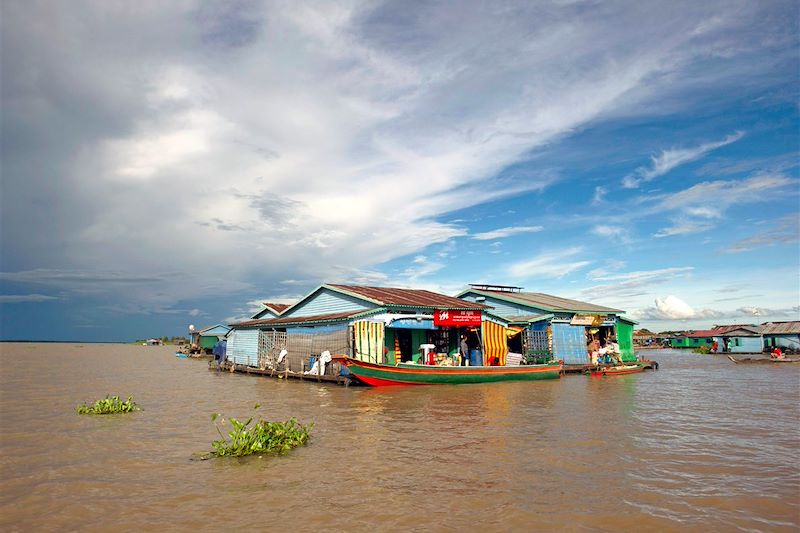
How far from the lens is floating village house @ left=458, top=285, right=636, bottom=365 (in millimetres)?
30000

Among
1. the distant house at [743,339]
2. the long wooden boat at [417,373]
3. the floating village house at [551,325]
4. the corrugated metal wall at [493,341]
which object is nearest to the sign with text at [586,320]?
the floating village house at [551,325]

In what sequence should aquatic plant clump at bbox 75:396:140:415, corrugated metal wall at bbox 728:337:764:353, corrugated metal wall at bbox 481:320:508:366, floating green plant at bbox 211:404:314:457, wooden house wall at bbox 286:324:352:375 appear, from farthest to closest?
corrugated metal wall at bbox 728:337:764:353
corrugated metal wall at bbox 481:320:508:366
wooden house wall at bbox 286:324:352:375
aquatic plant clump at bbox 75:396:140:415
floating green plant at bbox 211:404:314:457

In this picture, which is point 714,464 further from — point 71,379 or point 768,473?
point 71,379

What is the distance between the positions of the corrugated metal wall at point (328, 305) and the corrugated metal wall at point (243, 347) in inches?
127

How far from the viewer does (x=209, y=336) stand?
53.5 meters

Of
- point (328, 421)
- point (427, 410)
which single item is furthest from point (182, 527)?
point (427, 410)

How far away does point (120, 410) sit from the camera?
1423 centimetres

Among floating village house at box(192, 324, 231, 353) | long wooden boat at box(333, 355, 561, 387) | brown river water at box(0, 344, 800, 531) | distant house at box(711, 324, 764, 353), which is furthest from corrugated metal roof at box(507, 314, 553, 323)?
distant house at box(711, 324, 764, 353)

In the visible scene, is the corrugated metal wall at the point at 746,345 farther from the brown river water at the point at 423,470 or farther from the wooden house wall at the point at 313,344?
the wooden house wall at the point at 313,344

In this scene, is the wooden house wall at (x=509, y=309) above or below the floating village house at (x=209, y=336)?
above

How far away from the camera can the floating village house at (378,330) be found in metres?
23.0

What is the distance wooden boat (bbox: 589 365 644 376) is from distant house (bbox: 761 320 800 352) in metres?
27.8

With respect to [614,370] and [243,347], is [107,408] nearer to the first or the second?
[243,347]

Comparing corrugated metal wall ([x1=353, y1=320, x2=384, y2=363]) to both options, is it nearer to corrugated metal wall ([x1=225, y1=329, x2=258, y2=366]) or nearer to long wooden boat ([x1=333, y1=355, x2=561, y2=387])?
long wooden boat ([x1=333, y1=355, x2=561, y2=387])
